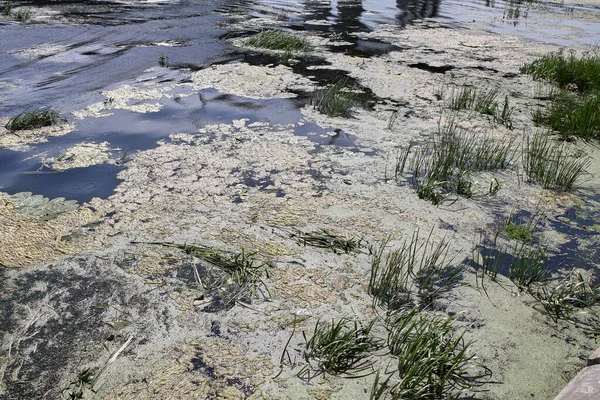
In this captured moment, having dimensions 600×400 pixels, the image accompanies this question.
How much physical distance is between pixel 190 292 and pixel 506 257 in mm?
1818

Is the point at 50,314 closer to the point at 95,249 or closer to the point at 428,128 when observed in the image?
the point at 95,249

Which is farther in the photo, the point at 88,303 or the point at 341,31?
the point at 341,31

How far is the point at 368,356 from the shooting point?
2141 mm

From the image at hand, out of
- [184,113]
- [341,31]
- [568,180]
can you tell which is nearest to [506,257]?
[568,180]

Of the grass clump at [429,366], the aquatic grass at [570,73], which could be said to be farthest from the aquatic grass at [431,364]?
the aquatic grass at [570,73]

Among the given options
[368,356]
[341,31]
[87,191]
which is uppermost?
[341,31]

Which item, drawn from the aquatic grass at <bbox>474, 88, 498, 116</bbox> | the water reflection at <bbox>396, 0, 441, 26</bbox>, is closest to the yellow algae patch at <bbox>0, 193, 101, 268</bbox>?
the aquatic grass at <bbox>474, 88, 498, 116</bbox>

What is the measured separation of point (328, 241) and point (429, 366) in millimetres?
1082

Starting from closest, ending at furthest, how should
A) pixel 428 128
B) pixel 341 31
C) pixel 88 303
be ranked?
pixel 88 303 → pixel 428 128 → pixel 341 31

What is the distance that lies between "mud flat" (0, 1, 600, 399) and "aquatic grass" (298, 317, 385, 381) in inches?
0.8

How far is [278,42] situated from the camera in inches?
288

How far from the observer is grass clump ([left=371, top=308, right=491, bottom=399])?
1938 millimetres

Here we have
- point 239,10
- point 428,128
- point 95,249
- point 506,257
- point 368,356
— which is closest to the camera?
point 368,356

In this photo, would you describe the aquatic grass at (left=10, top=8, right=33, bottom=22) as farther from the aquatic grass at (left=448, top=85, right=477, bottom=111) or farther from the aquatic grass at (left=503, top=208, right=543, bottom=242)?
the aquatic grass at (left=503, top=208, right=543, bottom=242)
